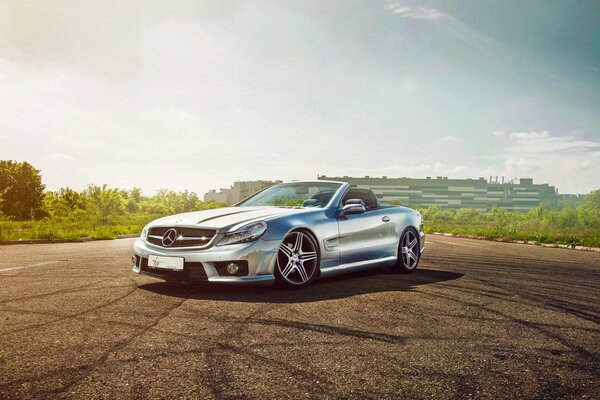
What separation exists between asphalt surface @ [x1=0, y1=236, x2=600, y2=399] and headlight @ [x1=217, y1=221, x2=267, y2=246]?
621mm

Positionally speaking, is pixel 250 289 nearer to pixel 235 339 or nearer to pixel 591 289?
pixel 235 339

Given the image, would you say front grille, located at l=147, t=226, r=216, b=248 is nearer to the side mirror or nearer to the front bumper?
the front bumper

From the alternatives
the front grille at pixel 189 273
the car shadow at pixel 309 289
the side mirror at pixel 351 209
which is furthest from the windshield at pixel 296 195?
the front grille at pixel 189 273

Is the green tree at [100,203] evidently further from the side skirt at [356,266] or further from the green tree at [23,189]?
the green tree at [23,189]

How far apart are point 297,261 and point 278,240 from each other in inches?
17.4

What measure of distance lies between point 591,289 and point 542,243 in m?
14.0

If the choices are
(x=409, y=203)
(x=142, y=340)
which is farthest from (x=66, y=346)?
(x=409, y=203)

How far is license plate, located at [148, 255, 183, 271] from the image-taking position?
5.79 metres

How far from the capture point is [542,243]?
19969 millimetres

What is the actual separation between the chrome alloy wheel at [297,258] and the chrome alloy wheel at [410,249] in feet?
7.63

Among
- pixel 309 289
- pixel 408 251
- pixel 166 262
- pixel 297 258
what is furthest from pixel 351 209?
pixel 166 262

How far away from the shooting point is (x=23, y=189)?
6288 cm

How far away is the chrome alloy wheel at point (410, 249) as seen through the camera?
8.23 m

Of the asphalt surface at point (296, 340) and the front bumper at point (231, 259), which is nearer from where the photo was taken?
the asphalt surface at point (296, 340)
